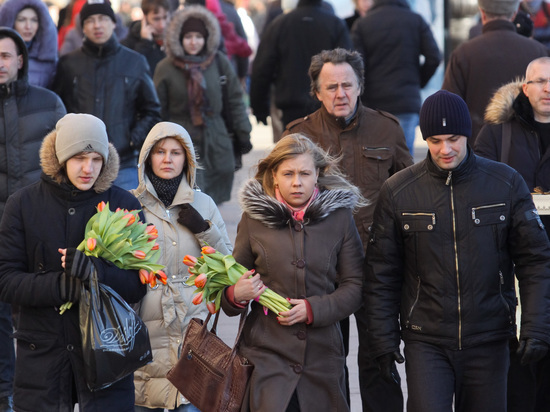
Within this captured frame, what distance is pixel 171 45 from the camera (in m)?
9.56

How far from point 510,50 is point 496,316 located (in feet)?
10.9

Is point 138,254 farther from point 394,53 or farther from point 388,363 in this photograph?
point 394,53

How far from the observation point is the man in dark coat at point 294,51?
10.5 meters

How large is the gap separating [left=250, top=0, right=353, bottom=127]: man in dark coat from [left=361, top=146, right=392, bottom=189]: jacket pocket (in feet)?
13.6

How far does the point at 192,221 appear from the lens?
19.0 feet

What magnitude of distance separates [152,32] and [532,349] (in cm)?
648

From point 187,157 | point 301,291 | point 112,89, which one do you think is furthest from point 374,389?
point 112,89

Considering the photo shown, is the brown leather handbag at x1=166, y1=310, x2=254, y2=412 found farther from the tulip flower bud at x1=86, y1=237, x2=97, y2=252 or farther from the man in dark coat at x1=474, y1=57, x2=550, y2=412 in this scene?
the man in dark coat at x1=474, y1=57, x2=550, y2=412

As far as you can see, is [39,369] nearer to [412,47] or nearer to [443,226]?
[443,226]

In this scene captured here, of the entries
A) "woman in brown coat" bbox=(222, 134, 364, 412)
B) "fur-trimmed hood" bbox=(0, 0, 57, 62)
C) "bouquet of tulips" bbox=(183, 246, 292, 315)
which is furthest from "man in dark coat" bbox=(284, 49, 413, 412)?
"fur-trimmed hood" bbox=(0, 0, 57, 62)

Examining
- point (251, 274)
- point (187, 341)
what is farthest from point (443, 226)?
point (187, 341)

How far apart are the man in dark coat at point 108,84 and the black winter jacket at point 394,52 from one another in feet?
8.92

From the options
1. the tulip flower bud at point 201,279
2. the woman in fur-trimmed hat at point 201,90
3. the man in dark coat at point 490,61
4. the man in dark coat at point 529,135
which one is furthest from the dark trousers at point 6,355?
→ the man in dark coat at point 490,61

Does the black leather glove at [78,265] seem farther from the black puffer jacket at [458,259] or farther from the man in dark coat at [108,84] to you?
the man in dark coat at [108,84]
